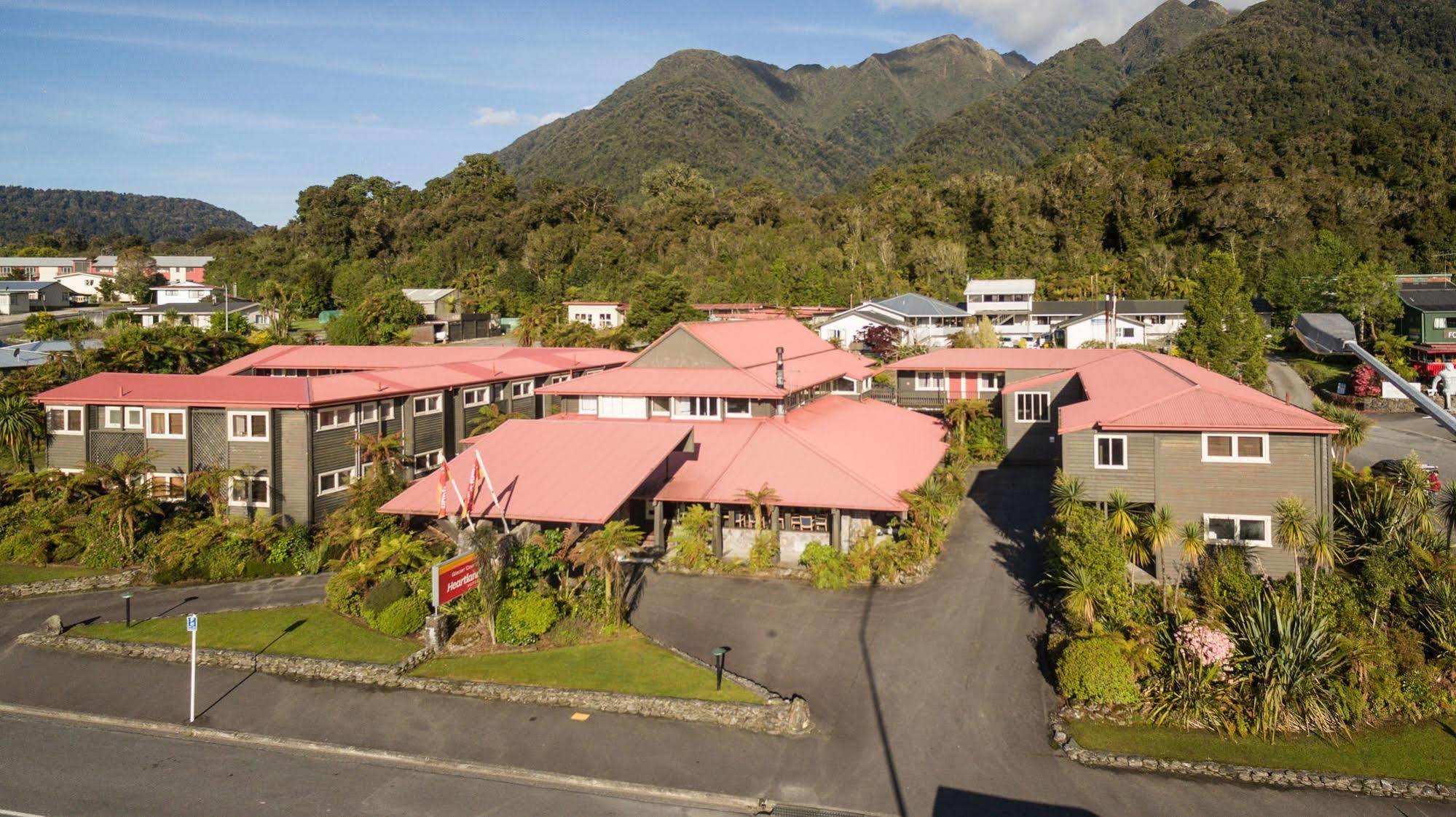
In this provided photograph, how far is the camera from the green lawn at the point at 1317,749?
15.6 m

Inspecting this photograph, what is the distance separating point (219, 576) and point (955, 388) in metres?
33.7

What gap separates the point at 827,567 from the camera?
24500 millimetres

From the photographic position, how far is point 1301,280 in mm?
63438

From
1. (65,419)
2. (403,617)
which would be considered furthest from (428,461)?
(403,617)

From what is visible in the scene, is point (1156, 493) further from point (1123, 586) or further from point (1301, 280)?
point (1301, 280)

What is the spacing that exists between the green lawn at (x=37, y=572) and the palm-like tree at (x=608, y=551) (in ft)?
59.5

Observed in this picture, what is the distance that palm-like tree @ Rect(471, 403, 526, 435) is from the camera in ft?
123

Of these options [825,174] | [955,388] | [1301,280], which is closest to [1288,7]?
[825,174]

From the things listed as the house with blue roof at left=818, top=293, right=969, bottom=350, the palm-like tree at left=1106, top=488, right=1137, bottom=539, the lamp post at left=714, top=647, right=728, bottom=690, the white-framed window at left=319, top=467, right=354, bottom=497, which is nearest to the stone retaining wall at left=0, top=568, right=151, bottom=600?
the white-framed window at left=319, top=467, right=354, bottom=497

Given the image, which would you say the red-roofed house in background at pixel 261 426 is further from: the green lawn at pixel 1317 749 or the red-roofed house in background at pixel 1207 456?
the green lawn at pixel 1317 749

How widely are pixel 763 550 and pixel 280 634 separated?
13.5 metres

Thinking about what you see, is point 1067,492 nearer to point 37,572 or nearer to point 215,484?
point 215,484

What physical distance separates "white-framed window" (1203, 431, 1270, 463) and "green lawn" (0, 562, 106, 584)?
113 ft

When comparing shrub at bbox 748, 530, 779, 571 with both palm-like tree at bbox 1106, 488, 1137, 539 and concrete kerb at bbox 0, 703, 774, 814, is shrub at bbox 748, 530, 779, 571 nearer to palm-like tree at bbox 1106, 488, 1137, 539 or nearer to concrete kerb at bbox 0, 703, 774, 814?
palm-like tree at bbox 1106, 488, 1137, 539
